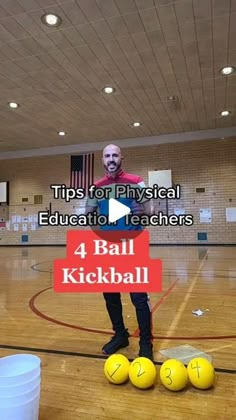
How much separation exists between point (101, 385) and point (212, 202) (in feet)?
38.8

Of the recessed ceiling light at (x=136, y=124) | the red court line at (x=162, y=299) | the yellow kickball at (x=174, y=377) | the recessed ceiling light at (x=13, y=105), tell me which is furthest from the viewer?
the recessed ceiling light at (x=136, y=124)

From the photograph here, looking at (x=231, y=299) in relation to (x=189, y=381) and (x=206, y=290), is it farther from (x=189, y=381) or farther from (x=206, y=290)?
(x=189, y=381)

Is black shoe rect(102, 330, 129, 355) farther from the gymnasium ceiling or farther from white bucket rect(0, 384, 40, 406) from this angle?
the gymnasium ceiling

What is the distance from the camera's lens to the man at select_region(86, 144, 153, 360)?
2.24 m

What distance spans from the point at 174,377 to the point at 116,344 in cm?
73

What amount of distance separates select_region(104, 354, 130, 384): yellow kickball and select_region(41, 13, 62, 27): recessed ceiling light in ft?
19.1

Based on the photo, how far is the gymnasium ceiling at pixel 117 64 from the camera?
551 cm

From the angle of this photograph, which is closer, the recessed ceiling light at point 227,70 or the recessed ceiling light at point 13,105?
the recessed ceiling light at point 227,70

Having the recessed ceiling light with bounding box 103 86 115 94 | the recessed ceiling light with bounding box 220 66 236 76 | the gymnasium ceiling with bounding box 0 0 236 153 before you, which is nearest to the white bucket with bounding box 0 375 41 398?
the gymnasium ceiling with bounding box 0 0 236 153

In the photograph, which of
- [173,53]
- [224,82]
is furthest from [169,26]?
[224,82]

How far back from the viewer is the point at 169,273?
6414 mm

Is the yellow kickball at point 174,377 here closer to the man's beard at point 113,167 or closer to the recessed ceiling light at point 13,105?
the man's beard at point 113,167

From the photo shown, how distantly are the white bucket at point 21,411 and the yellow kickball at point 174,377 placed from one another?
79cm

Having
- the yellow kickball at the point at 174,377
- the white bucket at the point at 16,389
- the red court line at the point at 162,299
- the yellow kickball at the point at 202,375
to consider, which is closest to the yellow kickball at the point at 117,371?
the yellow kickball at the point at 174,377
